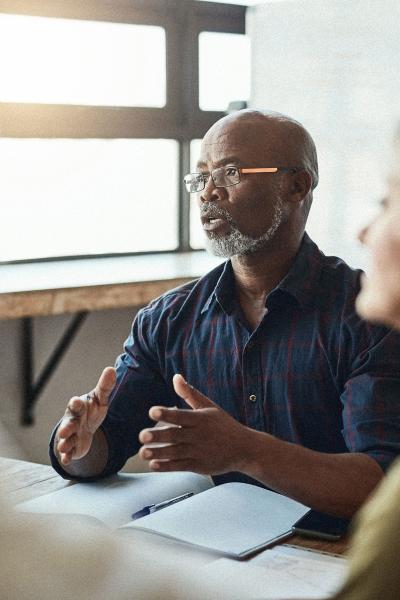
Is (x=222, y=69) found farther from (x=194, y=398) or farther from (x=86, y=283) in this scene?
(x=194, y=398)

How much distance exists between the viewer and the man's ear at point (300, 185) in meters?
1.99

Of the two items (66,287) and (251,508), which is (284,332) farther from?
(66,287)

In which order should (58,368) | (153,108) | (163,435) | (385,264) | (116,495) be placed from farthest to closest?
1. (153,108)
2. (58,368)
3. (116,495)
4. (163,435)
5. (385,264)

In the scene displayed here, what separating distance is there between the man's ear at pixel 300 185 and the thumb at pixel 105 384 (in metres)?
0.63

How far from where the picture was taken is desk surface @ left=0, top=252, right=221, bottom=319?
2.81 meters

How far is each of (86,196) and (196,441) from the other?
90.1 inches

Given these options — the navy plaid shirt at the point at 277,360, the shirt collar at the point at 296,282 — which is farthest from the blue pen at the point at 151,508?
the shirt collar at the point at 296,282

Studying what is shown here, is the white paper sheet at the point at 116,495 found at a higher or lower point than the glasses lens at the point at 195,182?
lower

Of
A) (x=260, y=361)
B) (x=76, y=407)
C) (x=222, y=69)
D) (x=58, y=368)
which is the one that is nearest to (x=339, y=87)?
(x=222, y=69)

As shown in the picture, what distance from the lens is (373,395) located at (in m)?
1.59

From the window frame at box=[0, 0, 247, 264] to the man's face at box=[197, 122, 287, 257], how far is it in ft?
4.95

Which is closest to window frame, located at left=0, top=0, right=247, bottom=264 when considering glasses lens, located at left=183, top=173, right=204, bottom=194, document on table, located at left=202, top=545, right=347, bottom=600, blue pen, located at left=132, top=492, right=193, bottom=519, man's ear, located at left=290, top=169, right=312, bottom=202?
glasses lens, located at left=183, top=173, right=204, bottom=194

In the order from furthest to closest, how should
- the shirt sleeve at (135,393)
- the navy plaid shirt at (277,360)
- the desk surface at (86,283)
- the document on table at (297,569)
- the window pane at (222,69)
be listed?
the window pane at (222,69)
the desk surface at (86,283)
the shirt sleeve at (135,393)
the navy plaid shirt at (277,360)
the document on table at (297,569)

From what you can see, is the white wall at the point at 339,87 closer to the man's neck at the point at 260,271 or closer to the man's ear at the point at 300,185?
the man's ear at the point at 300,185
